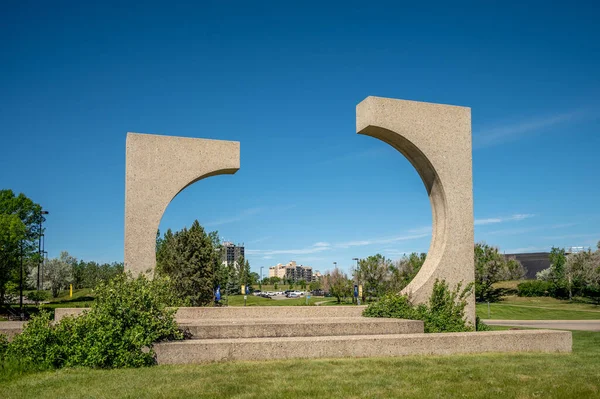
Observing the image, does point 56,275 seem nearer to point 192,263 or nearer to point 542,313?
point 192,263

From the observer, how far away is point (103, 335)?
28.1ft

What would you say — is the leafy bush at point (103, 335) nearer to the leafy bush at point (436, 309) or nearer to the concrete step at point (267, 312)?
the concrete step at point (267, 312)

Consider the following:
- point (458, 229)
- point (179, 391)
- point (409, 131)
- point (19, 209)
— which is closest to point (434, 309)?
point (458, 229)

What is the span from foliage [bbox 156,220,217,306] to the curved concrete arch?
18.9m

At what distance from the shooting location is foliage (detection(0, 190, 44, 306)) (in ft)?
101

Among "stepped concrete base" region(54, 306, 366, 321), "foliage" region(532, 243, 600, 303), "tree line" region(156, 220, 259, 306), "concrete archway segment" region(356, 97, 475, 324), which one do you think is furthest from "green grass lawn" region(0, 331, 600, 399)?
"foliage" region(532, 243, 600, 303)

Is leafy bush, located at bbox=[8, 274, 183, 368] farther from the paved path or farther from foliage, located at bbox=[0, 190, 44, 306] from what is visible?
foliage, located at bbox=[0, 190, 44, 306]

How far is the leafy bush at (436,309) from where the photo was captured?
1287cm

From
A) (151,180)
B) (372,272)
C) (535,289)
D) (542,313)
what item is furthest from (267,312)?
(535,289)

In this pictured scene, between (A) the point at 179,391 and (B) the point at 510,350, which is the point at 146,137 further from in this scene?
(B) the point at 510,350

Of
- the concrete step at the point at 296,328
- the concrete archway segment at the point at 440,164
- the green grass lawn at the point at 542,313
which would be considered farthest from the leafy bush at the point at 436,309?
the green grass lawn at the point at 542,313

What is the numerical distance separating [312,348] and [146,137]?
790 centimetres

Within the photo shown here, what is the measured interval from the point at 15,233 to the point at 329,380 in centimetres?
2894

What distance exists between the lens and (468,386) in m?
7.33
